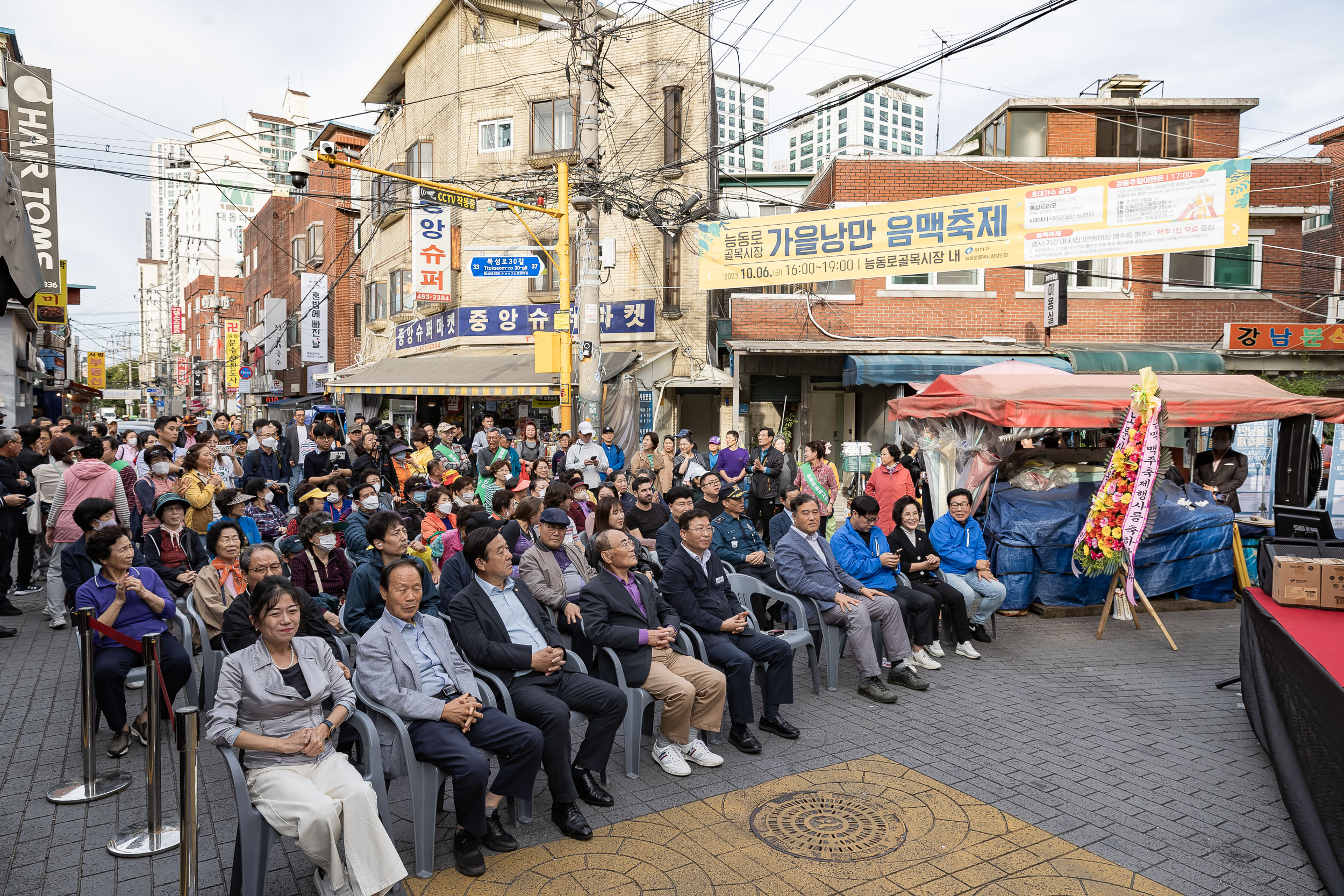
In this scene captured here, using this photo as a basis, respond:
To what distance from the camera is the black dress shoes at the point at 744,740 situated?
526 cm

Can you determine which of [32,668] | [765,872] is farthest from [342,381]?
[765,872]

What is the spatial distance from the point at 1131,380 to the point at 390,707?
9.85m

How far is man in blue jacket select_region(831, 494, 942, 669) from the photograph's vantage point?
7.00 m

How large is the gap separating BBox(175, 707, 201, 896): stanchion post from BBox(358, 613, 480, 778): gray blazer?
79cm

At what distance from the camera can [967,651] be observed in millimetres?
7391

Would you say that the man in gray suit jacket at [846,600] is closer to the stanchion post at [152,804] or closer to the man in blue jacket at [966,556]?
the man in blue jacket at [966,556]

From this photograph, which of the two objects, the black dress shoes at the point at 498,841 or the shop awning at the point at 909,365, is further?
the shop awning at the point at 909,365

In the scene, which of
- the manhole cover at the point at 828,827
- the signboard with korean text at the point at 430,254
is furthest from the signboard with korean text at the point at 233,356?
the manhole cover at the point at 828,827

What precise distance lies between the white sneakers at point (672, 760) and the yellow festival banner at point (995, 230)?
29.9 feet

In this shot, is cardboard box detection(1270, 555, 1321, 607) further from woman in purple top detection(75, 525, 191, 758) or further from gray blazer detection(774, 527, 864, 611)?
woman in purple top detection(75, 525, 191, 758)

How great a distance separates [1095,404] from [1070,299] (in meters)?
→ 10.0

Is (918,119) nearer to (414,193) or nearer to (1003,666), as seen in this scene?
(414,193)

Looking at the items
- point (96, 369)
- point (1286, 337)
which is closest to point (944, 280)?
point (1286, 337)

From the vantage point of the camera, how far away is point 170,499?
6508 millimetres
